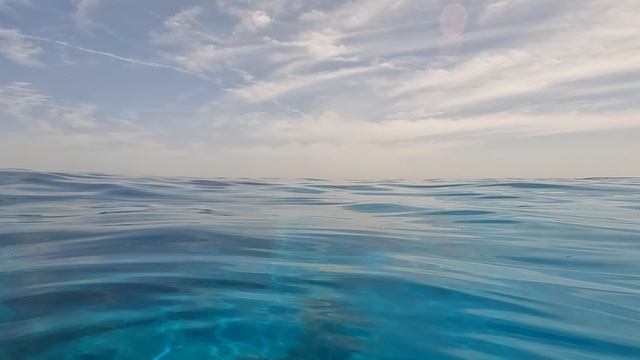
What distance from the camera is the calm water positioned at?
4.88 meters

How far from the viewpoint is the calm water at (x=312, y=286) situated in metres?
4.88

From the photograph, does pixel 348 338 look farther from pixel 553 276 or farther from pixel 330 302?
pixel 553 276

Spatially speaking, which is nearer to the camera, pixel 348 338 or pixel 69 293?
pixel 348 338

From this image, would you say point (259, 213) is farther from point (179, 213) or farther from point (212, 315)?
point (212, 315)

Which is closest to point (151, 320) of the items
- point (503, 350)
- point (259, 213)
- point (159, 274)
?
point (159, 274)

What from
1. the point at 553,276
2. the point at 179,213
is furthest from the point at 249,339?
the point at 179,213

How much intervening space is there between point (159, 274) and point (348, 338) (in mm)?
3110

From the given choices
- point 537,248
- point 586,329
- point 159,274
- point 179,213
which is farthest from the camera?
point 179,213

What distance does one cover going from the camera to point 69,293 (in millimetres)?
6020

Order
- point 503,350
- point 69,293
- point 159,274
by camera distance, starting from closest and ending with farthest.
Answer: point 503,350
point 69,293
point 159,274

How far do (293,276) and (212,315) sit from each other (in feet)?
5.68

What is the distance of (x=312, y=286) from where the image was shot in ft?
21.7

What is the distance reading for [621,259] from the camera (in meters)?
8.27

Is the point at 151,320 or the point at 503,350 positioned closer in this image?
the point at 503,350
